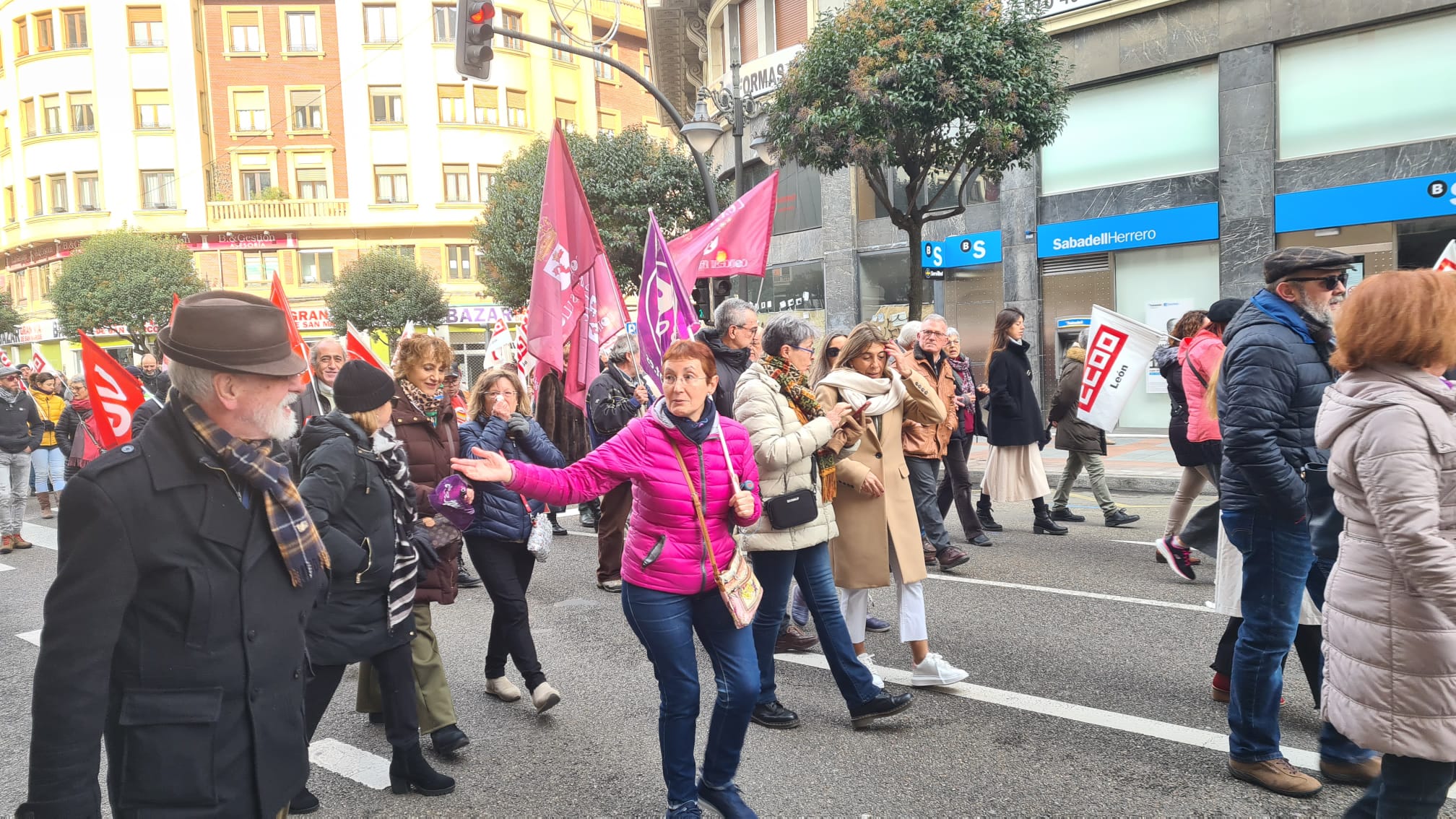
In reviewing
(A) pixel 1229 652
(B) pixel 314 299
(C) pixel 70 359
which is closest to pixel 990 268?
(A) pixel 1229 652

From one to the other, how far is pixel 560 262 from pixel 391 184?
3890 centimetres

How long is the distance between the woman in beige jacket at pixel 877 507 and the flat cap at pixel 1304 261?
1634 mm

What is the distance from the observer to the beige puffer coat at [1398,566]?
8.26 feet

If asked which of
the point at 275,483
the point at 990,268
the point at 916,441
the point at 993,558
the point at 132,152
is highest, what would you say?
the point at 132,152

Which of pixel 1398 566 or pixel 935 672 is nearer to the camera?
pixel 1398 566

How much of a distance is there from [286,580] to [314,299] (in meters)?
43.3

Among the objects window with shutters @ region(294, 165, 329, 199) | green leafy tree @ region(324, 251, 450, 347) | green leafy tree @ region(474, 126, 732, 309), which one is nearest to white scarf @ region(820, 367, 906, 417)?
green leafy tree @ region(474, 126, 732, 309)

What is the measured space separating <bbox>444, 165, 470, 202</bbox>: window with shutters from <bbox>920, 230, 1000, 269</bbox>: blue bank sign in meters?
28.6

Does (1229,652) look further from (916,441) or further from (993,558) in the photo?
(993,558)

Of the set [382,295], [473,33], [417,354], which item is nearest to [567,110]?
[382,295]

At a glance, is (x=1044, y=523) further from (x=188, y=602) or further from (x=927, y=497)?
(x=188, y=602)

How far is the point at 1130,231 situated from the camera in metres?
16.5

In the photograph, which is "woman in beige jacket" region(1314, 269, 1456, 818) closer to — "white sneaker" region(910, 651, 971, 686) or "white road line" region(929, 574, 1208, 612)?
"white sneaker" region(910, 651, 971, 686)

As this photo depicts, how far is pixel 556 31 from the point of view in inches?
1811
